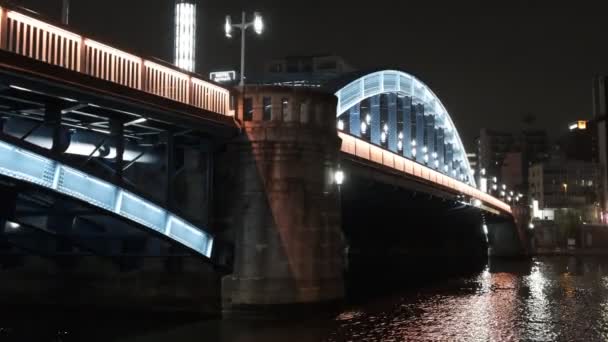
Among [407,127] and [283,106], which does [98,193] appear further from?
[407,127]

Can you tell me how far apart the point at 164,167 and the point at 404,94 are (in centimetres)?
4158

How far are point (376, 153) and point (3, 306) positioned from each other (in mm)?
24793

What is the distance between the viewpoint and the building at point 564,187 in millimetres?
179325

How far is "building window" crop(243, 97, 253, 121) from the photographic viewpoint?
32.2 meters

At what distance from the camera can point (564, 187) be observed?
180 m

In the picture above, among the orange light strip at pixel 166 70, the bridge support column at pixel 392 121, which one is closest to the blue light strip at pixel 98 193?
the orange light strip at pixel 166 70

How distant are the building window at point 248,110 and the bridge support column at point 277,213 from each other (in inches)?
9.6

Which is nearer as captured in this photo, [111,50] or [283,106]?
[111,50]

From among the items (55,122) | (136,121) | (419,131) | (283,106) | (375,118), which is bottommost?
(55,122)

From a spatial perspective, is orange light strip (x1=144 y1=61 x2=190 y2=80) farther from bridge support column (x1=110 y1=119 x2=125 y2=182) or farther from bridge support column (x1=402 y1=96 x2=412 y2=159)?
bridge support column (x1=402 y1=96 x2=412 y2=159)

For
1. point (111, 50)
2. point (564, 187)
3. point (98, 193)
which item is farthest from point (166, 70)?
point (564, 187)

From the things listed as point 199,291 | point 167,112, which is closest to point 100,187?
point 167,112

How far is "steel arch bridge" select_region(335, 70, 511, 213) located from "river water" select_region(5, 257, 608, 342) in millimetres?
10073

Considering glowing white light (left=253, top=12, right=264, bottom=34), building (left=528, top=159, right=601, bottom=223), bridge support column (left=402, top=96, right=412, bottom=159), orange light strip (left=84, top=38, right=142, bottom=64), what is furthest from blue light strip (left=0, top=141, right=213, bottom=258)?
building (left=528, top=159, right=601, bottom=223)
